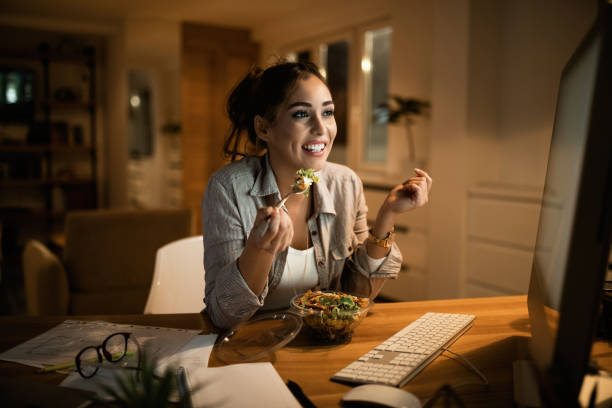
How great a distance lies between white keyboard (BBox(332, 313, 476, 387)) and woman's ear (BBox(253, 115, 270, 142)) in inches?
26.1

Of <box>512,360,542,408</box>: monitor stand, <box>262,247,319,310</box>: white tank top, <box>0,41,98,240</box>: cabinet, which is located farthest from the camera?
<box>0,41,98,240</box>: cabinet

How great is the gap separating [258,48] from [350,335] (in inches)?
241

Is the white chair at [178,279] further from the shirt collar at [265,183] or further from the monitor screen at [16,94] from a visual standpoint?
the monitor screen at [16,94]

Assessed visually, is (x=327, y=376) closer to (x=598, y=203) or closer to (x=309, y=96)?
(x=598, y=203)

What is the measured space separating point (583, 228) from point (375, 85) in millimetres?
4565

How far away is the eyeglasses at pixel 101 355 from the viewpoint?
0.90 meters

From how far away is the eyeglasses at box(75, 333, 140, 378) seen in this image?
90 cm

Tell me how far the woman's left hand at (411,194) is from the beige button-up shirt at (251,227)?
16 cm

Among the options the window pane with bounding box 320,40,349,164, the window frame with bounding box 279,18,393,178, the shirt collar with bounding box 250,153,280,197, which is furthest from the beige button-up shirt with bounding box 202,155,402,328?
the window pane with bounding box 320,40,349,164

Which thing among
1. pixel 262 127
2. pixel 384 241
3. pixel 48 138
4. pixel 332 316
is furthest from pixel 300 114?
pixel 48 138

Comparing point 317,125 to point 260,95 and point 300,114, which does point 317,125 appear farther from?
point 260,95

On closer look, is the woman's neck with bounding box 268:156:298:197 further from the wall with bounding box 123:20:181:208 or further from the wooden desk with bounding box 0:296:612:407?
the wall with bounding box 123:20:181:208

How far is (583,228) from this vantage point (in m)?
0.56

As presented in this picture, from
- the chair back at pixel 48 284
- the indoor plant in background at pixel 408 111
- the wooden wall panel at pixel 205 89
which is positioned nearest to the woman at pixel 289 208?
the chair back at pixel 48 284
